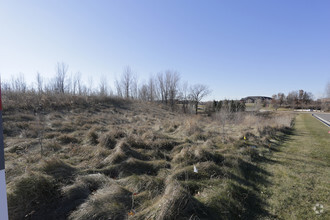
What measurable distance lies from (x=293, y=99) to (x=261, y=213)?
84.8 meters

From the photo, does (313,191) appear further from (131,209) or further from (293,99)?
(293,99)

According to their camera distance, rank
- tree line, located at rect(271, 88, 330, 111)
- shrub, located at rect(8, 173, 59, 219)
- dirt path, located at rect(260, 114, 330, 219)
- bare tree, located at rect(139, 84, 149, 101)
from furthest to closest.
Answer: tree line, located at rect(271, 88, 330, 111) < bare tree, located at rect(139, 84, 149, 101) < dirt path, located at rect(260, 114, 330, 219) < shrub, located at rect(8, 173, 59, 219)

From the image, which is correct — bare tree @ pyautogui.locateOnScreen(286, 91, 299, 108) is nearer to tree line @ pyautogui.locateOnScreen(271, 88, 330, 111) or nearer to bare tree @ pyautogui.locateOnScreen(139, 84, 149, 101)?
tree line @ pyautogui.locateOnScreen(271, 88, 330, 111)

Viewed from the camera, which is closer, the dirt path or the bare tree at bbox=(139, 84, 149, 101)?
the dirt path

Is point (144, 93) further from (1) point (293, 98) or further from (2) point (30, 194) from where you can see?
(1) point (293, 98)

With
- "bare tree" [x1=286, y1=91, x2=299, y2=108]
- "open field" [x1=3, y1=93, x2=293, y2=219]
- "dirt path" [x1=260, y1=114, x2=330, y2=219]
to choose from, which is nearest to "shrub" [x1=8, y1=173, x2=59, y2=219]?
"open field" [x1=3, y1=93, x2=293, y2=219]

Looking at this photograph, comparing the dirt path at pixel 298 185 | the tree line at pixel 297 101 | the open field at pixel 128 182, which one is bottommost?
the dirt path at pixel 298 185

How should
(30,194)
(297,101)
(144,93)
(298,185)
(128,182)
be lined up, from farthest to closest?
(297,101) → (144,93) → (298,185) → (128,182) → (30,194)

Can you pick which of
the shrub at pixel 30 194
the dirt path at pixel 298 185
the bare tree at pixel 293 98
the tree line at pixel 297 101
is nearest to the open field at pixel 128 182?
the shrub at pixel 30 194

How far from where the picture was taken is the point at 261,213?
9.25 feet

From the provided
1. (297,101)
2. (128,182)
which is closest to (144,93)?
(128,182)

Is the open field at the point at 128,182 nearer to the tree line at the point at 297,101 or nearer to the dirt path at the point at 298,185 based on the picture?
the dirt path at the point at 298,185

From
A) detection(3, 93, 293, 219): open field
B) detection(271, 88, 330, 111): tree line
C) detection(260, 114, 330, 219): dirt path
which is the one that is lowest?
detection(260, 114, 330, 219): dirt path

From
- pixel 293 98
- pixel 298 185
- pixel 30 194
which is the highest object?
pixel 293 98
